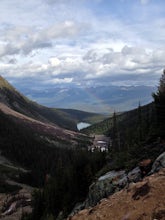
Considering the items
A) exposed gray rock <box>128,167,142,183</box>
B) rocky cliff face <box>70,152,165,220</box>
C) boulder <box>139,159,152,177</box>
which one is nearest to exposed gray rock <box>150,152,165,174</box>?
rocky cliff face <box>70,152,165,220</box>

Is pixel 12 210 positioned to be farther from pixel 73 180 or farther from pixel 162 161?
pixel 162 161

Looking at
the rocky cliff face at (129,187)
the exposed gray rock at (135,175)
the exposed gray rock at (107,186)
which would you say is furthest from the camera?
the exposed gray rock at (107,186)

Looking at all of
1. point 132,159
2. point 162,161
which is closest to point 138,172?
point 162,161

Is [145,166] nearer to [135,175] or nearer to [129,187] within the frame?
[135,175]

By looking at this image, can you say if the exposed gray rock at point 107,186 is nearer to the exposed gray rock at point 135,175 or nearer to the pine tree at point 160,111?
the exposed gray rock at point 135,175

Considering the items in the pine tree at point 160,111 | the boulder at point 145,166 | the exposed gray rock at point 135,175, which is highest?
the pine tree at point 160,111

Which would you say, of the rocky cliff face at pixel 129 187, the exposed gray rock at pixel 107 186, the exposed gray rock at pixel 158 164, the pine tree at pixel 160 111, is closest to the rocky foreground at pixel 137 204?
the rocky cliff face at pixel 129 187

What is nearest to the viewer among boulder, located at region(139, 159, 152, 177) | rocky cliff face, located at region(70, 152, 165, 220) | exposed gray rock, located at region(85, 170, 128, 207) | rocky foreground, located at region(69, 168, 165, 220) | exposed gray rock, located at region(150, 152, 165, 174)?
rocky foreground, located at region(69, 168, 165, 220)

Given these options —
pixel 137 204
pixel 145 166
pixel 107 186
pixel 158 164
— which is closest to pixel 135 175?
pixel 145 166

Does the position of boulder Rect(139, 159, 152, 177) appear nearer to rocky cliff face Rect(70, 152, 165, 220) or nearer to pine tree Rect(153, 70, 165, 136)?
rocky cliff face Rect(70, 152, 165, 220)

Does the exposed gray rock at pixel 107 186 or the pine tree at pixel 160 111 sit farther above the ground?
the pine tree at pixel 160 111
